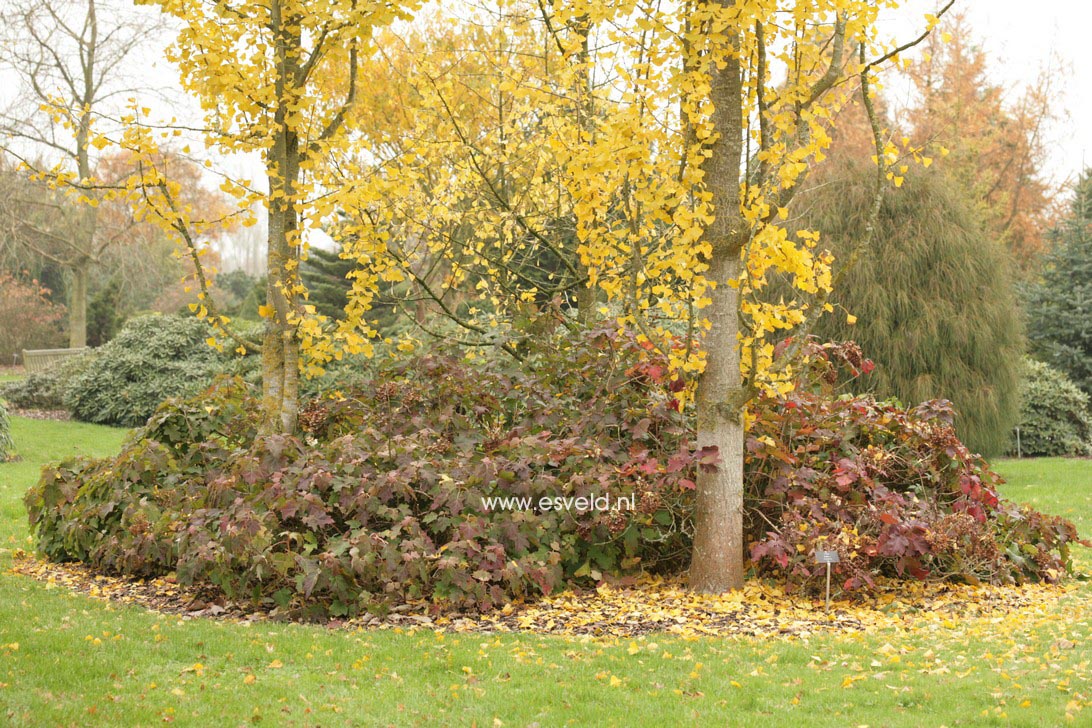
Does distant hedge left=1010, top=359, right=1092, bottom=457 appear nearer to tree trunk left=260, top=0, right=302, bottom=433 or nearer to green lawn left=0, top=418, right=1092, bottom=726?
green lawn left=0, top=418, right=1092, bottom=726

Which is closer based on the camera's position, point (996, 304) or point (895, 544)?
point (895, 544)

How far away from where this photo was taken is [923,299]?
12.6m

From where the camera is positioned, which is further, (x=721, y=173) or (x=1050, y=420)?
(x=1050, y=420)

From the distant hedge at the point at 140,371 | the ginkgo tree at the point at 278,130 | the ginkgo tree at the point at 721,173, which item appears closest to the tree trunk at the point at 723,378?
the ginkgo tree at the point at 721,173

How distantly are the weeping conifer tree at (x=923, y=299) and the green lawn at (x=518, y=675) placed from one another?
25.5ft

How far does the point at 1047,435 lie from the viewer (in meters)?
15.4

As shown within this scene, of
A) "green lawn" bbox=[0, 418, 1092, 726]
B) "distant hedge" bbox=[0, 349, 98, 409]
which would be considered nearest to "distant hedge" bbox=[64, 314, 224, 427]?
"distant hedge" bbox=[0, 349, 98, 409]

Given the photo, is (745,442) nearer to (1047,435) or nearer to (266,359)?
(266,359)

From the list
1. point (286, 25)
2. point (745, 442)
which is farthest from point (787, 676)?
point (286, 25)

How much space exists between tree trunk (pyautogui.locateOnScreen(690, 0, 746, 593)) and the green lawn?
969 mm

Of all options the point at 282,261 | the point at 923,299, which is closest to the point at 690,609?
the point at 282,261

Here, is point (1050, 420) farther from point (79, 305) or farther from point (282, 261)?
point (79, 305)

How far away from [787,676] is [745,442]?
6.80 feet

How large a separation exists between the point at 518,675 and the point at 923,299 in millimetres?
10208
